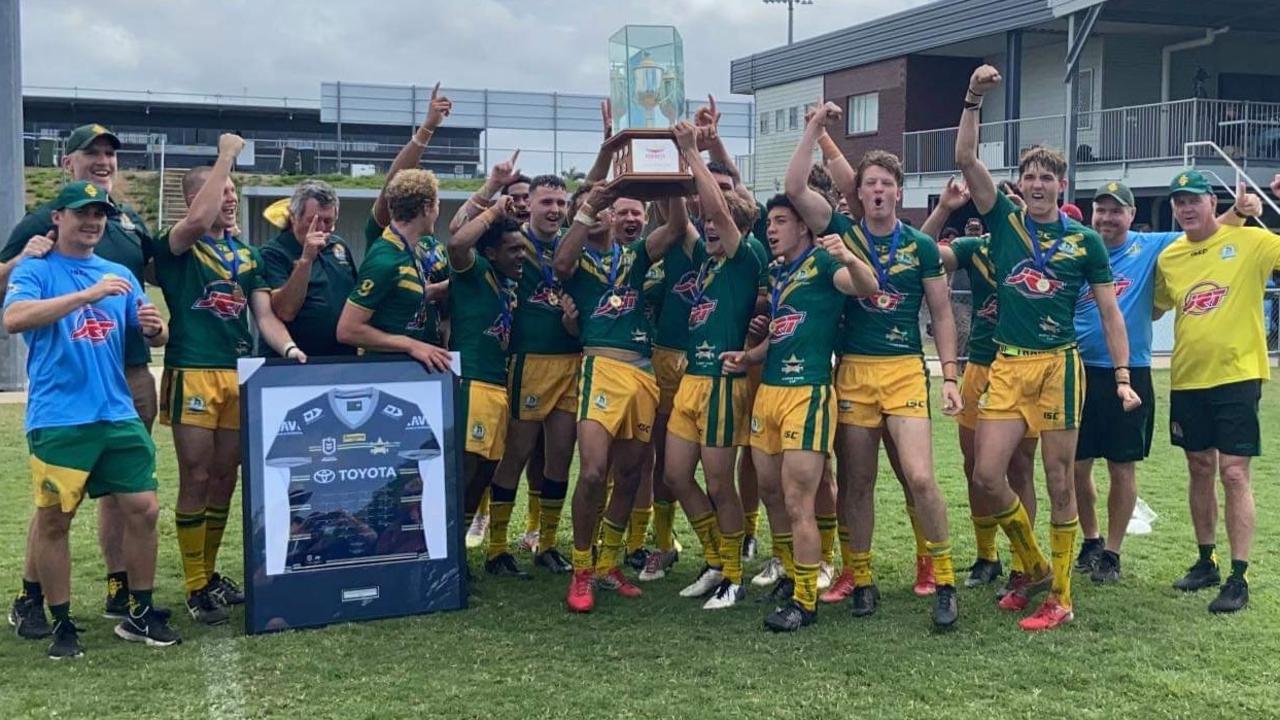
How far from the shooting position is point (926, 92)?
95.7ft

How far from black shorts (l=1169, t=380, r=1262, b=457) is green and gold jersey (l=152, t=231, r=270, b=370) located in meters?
4.88

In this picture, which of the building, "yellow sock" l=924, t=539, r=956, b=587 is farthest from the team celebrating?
the building

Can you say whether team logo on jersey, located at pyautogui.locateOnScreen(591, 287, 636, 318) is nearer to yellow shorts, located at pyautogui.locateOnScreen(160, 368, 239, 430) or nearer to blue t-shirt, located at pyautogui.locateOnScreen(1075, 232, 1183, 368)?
yellow shorts, located at pyautogui.locateOnScreen(160, 368, 239, 430)

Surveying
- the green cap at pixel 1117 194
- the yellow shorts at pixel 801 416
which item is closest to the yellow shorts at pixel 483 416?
the yellow shorts at pixel 801 416

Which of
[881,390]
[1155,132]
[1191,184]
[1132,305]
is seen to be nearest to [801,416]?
[881,390]

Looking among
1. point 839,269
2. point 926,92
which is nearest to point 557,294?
point 839,269

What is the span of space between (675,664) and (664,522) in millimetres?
1923

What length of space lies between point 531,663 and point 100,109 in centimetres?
4716

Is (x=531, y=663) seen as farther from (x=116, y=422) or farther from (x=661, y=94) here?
(x=661, y=94)

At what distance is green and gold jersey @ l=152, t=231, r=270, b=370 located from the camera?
570 cm

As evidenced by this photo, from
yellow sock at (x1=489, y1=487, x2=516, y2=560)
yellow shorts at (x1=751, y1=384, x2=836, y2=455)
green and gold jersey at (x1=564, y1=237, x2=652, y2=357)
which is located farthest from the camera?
yellow sock at (x1=489, y1=487, x2=516, y2=560)

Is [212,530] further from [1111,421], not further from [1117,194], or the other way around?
[1117,194]

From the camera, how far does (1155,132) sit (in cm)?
2261

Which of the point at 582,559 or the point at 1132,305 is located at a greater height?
the point at 1132,305
